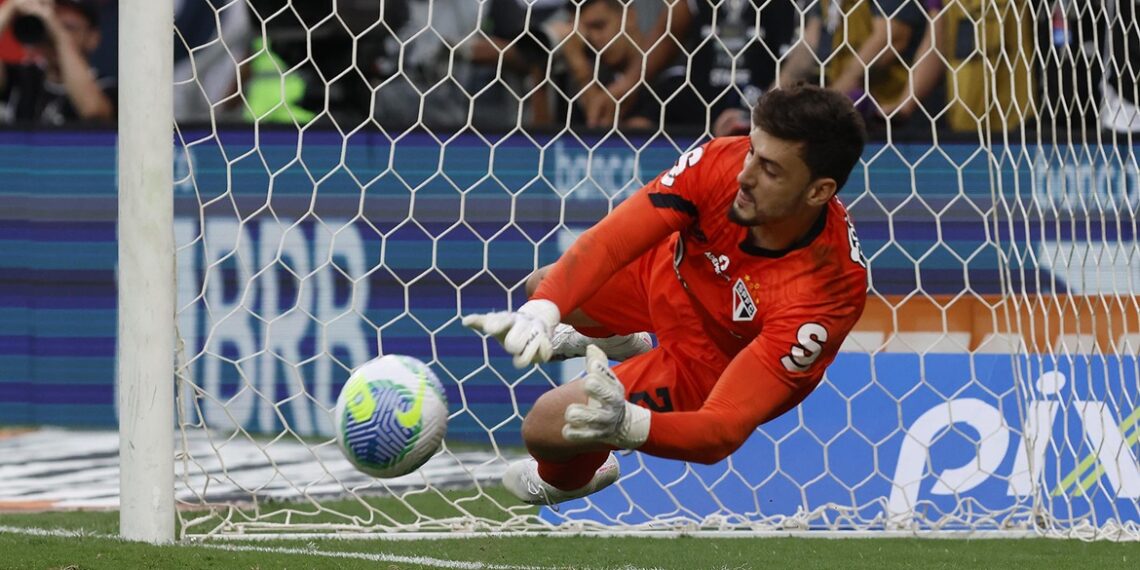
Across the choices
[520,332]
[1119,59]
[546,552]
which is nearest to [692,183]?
[520,332]

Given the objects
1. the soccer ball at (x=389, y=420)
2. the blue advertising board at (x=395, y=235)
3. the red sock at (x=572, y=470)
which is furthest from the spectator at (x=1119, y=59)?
the soccer ball at (x=389, y=420)

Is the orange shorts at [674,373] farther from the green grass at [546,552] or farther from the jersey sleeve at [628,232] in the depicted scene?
the green grass at [546,552]

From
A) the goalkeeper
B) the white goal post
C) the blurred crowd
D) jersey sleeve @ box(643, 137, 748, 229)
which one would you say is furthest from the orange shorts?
the blurred crowd

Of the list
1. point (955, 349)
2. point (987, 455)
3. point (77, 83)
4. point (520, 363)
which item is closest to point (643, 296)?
point (520, 363)

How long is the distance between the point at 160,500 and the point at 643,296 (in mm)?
1628

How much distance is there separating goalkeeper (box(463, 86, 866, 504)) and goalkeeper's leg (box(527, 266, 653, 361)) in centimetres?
17

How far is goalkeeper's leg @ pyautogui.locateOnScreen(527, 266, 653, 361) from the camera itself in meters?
5.10

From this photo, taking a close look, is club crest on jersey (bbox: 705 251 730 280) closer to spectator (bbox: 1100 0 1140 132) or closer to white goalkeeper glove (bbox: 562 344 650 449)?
white goalkeeper glove (bbox: 562 344 650 449)

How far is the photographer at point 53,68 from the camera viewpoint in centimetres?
856

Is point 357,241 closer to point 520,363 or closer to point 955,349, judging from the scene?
point 955,349

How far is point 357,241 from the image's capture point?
8.38 metres

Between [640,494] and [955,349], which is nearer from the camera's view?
[640,494]

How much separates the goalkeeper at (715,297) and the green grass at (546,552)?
0.57 meters

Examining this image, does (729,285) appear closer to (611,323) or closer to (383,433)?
(611,323)
